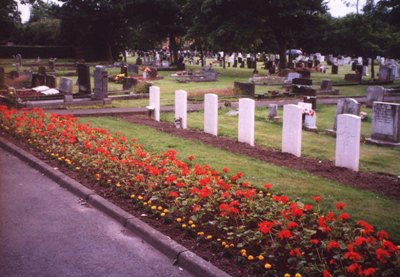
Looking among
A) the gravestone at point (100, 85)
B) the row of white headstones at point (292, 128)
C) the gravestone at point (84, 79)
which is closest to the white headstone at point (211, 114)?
the row of white headstones at point (292, 128)

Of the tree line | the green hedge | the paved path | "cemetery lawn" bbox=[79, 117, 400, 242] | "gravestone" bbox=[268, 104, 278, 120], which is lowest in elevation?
the paved path

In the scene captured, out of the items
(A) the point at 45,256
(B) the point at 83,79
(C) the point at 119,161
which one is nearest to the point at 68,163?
(C) the point at 119,161

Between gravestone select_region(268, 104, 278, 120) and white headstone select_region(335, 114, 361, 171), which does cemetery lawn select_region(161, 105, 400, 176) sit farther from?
white headstone select_region(335, 114, 361, 171)

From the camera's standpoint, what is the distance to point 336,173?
887 cm

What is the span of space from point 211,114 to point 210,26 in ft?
86.4

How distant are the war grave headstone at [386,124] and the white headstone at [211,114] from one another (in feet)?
13.5

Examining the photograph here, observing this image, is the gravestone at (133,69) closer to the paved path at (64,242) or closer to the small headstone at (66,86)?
the small headstone at (66,86)

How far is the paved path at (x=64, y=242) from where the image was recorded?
16.8 feet

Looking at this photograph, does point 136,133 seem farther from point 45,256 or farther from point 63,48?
point 63,48

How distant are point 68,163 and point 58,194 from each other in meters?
1.38

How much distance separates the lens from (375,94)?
60.6ft

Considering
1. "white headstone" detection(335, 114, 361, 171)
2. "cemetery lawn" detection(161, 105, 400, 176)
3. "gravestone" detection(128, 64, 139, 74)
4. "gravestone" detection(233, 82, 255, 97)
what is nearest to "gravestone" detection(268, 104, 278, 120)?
"cemetery lawn" detection(161, 105, 400, 176)

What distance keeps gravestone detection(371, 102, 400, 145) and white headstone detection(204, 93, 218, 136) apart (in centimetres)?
415

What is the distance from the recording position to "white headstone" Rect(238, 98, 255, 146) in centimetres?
1135
